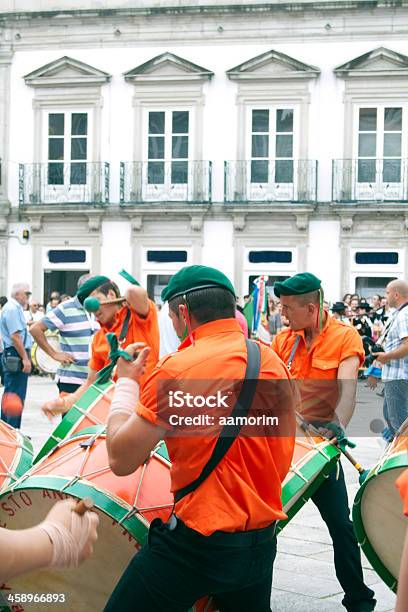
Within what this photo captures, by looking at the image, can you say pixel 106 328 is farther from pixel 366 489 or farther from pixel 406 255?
pixel 406 255

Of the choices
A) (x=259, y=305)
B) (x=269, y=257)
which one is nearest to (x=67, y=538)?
(x=259, y=305)

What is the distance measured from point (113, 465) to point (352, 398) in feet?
6.66

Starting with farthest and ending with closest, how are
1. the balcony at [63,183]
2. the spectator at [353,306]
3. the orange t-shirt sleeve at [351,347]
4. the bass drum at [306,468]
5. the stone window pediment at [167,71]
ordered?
the balcony at [63,183]
the stone window pediment at [167,71]
the spectator at [353,306]
the orange t-shirt sleeve at [351,347]
the bass drum at [306,468]

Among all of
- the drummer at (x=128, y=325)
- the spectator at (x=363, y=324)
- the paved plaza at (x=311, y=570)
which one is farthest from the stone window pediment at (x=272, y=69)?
the drummer at (x=128, y=325)

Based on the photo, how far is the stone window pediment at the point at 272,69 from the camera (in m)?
26.1

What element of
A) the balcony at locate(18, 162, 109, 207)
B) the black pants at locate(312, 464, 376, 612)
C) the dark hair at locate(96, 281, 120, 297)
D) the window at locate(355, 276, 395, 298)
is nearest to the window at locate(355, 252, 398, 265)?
the window at locate(355, 276, 395, 298)

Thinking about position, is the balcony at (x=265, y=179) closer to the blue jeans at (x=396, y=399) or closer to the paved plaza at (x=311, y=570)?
the blue jeans at (x=396, y=399)

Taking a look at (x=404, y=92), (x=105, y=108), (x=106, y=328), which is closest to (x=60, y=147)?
(x=105, y=108)

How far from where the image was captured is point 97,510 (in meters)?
3.81

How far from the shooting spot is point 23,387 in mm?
11375

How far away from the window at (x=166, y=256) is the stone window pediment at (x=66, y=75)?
5.02 meters

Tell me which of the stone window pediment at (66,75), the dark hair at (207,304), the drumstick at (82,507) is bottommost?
the drumstick at (82,507)

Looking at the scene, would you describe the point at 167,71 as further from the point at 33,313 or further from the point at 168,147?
the point at 33,313

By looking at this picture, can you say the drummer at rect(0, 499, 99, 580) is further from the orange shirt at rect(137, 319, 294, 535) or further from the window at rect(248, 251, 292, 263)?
the window at rect(248, 251, 292, 263)
